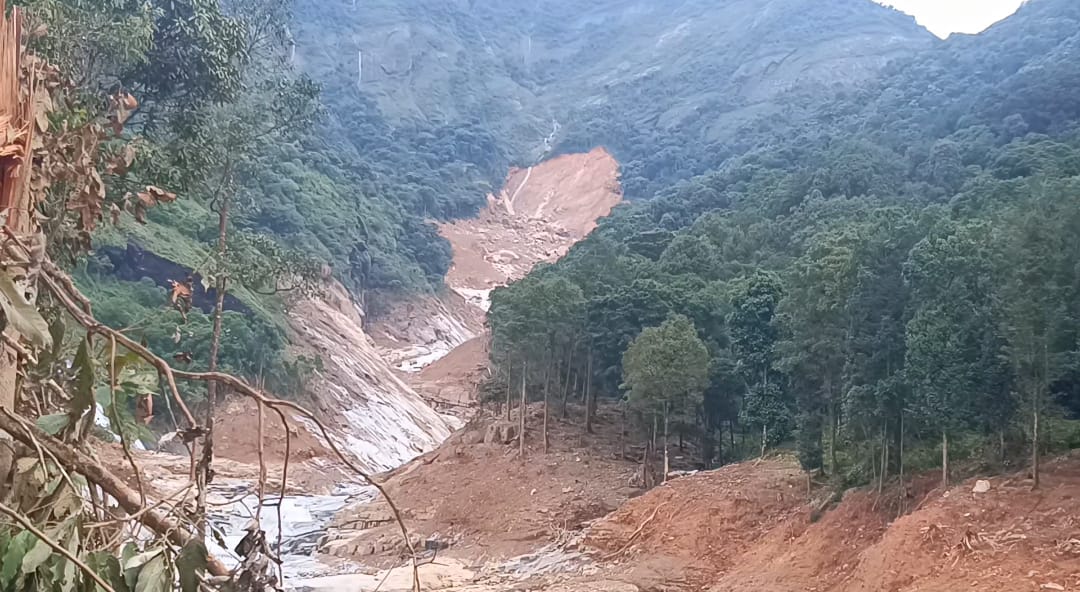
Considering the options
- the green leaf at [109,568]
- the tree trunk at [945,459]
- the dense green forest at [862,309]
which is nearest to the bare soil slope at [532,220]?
the dense green forest at [862,309]

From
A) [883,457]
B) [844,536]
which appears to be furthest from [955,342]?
[844,536]

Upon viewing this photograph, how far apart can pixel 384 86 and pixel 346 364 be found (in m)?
49.4

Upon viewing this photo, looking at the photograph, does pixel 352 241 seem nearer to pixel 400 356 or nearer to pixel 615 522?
pixel 400 356

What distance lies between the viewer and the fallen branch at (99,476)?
1.62 m

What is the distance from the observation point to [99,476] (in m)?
1.72

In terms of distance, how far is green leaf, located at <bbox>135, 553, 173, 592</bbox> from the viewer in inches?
59.0

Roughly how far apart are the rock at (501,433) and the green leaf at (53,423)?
1897 centimetres

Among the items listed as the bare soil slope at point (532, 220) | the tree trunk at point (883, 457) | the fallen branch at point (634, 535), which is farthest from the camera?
the bare soil slope at point (532, 220)

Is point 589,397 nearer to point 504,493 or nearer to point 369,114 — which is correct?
point 504,493

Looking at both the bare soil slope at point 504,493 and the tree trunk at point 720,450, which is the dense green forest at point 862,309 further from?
the bare soil slope at point 504,493

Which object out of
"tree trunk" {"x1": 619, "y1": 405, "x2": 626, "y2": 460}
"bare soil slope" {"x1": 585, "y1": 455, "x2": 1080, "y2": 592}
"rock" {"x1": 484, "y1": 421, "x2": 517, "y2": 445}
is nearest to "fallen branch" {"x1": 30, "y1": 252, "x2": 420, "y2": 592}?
"bare soil slope" {"x1": 585, "y1": 455, "x2": 1080, "y2": 592}

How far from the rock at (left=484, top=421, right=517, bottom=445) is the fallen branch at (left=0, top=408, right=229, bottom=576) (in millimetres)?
18988

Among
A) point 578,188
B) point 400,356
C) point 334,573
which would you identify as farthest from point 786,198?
point 578,188

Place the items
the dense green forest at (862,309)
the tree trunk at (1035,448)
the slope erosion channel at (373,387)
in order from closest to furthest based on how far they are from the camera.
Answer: the tree trunk at (1035,448) < the dense green forest at (862,309) < the slope erosion channel at (373,387)
